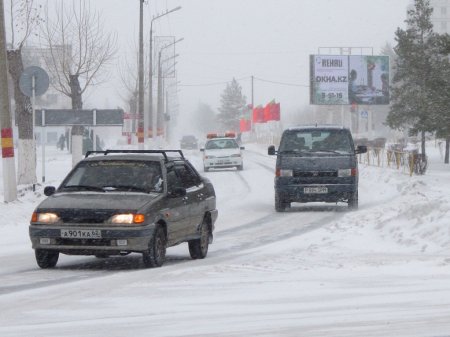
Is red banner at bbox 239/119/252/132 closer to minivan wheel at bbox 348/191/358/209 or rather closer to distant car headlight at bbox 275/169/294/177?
minivan wheel at bbox 348/191/358/209

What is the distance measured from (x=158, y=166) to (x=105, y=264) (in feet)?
4.86

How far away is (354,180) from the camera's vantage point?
21.9m

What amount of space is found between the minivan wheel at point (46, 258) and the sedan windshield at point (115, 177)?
0.90 meters

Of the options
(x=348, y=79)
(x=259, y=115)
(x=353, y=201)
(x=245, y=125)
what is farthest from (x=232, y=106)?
(x=353, y=201)

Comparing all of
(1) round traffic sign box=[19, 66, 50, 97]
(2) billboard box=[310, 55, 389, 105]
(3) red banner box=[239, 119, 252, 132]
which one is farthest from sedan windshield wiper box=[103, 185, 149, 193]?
(3) red banner box=[239, 119, 252, 132]

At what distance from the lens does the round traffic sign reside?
20297 millimetres

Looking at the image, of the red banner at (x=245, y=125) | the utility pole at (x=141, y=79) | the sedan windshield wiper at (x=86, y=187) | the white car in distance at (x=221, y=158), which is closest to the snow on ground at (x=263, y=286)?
the sedan windshield wiper at (x=86, y=187)

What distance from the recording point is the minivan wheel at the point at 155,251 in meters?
11.6

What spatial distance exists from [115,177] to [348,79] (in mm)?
49033

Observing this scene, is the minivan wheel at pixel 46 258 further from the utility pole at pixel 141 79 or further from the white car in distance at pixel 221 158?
the white car in distance at pixel 221 158

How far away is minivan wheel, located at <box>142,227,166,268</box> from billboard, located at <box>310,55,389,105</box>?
4879 centimetres

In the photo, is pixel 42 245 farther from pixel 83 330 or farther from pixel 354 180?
pixel 354 180

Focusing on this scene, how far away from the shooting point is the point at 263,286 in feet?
31.7

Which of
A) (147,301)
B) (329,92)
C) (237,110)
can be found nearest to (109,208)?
(147,301)
